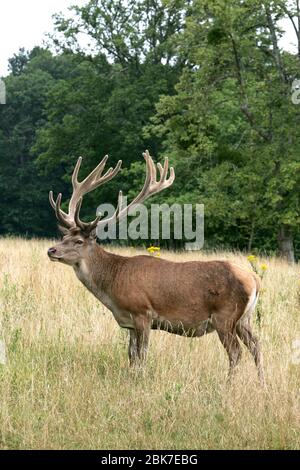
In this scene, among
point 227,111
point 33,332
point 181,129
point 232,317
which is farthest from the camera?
point 227,111

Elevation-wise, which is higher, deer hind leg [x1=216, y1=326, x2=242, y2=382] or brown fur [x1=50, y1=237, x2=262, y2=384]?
brown fur [x1=50, y1=237, x2=262, y2=384]

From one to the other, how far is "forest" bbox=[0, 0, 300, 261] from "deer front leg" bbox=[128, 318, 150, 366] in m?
11.2

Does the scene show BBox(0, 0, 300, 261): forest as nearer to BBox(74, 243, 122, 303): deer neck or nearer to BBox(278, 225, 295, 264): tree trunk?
BBox(278, 225, 295, 264): tree trunk

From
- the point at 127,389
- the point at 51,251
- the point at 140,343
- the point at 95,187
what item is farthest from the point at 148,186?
the point at 127,389

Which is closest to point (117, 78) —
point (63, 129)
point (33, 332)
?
point (63, 129)

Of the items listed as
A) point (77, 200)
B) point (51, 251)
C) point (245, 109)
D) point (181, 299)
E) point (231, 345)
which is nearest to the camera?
point (231, 345)

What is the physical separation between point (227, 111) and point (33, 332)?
16.5 meters

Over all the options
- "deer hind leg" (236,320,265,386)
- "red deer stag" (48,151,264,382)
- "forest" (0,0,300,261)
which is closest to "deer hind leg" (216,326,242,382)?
"red deer stag" (48,151,264,382)

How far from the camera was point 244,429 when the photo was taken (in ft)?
14.2

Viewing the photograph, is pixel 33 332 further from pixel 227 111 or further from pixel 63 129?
pixel 63 129

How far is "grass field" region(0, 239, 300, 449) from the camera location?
14.1ft

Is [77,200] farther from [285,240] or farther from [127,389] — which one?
[285,240]

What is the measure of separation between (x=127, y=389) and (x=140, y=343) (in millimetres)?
693

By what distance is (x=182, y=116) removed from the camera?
18938 mm
